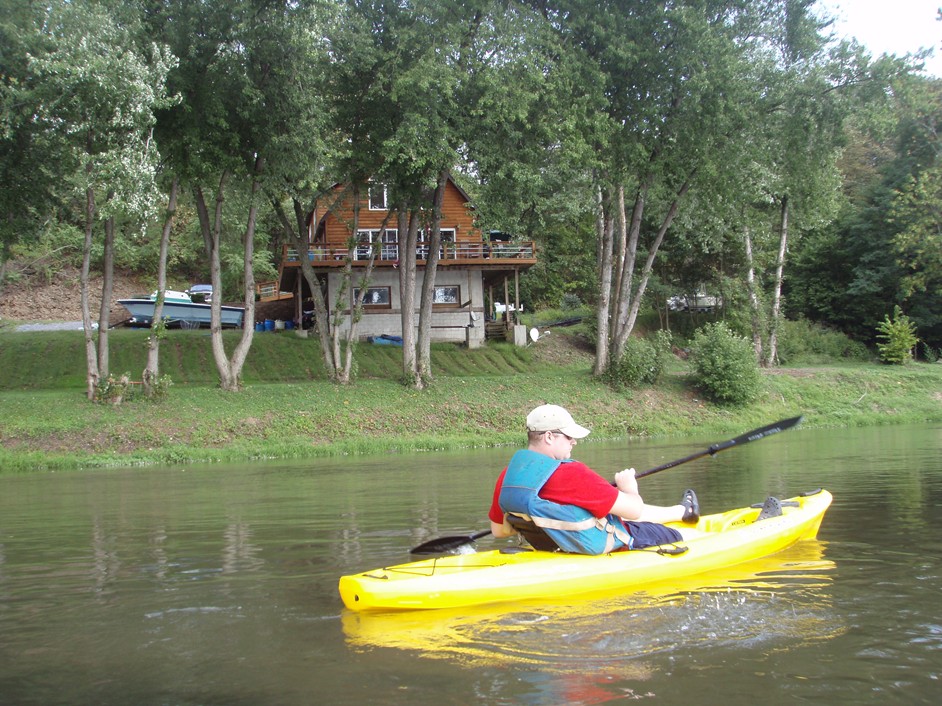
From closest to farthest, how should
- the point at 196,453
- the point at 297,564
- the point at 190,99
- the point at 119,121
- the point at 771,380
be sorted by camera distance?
the point at 297,564, the point at 119,121, the point at 196,453, the point at 190,99, the point at 771,380

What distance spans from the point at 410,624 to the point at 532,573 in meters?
1.09

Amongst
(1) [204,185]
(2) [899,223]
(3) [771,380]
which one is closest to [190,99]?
(1) [204,185]

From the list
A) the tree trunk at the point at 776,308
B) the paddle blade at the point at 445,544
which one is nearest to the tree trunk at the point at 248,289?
the paddle blade at the point at 445,544

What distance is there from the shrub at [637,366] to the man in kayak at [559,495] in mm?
23503

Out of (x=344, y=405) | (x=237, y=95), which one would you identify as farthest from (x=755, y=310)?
(x=237, y=95)

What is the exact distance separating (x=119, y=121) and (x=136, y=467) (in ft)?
26.3

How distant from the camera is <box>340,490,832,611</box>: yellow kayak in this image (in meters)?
6.70

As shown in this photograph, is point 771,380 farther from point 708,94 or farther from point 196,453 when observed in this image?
point 196,453

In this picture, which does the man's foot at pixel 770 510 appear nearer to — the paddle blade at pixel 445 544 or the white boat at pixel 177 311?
the paddle blade at pixel 445 544

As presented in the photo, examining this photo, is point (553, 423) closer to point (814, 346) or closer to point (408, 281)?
point (408, 281)

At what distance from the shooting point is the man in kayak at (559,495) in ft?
22.8

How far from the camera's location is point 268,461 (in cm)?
2197

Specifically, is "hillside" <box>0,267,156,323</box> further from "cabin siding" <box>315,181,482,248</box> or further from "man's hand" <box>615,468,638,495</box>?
"man's hand" <box>615,468,638,495</box>

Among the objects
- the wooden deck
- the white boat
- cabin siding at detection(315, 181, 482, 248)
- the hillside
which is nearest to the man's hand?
the wooden deck
